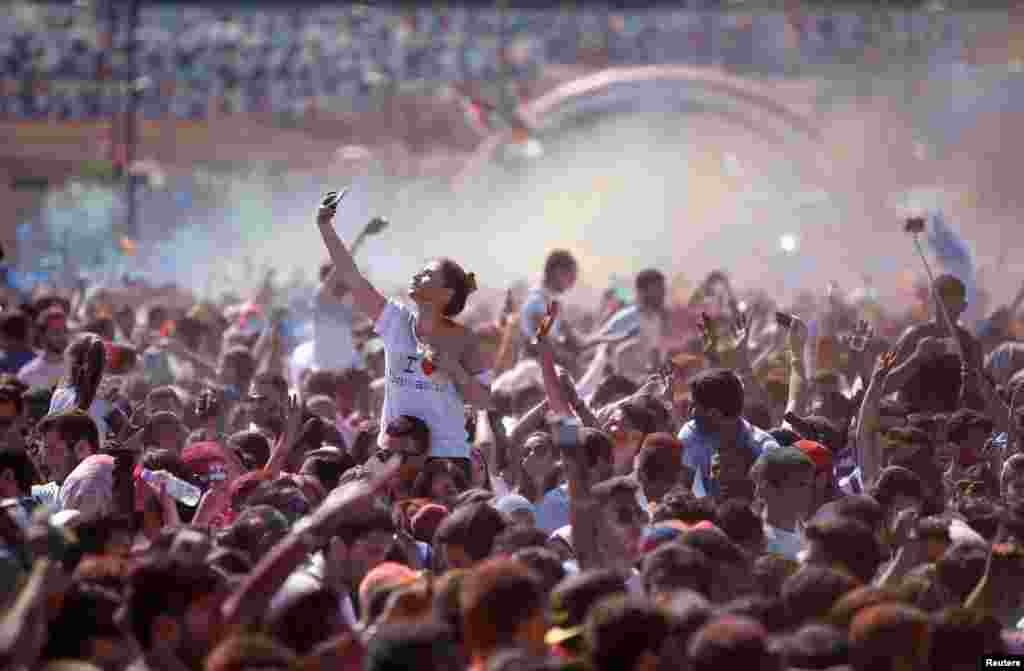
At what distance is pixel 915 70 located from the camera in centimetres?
4656

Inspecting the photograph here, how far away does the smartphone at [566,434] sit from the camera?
6.80 m

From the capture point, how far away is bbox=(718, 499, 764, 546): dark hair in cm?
747

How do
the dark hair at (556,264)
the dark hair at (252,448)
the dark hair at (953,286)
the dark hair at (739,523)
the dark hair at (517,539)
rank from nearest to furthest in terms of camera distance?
the dark hair at (517,539) < the dark hair at (739,523) < the dark hair at (252,448) < the dark hair at (953,286) < the dark hair at (556,264)

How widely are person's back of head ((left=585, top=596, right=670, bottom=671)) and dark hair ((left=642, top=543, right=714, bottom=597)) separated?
0.86 metres

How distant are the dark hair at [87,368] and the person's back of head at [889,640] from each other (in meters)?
4.84

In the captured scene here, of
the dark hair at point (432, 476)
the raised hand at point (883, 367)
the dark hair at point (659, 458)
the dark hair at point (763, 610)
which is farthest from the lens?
the raised hand at point (883, 367)

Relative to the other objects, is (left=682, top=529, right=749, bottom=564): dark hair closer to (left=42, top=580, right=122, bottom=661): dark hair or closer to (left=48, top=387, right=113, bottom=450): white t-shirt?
(left=42, top=580, right=122, bottom=661): dark hair

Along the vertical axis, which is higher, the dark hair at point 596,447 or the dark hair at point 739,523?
the dark hair at point 596,447

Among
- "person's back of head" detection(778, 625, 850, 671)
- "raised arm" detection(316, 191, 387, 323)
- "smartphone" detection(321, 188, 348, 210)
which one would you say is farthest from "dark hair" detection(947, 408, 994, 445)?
"person's back of head" detection(778, 625, 850, 671)

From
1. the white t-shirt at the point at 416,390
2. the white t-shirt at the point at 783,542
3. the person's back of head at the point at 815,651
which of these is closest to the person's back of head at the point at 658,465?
the white t-shirt at the point at 783,542

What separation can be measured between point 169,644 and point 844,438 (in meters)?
4.33

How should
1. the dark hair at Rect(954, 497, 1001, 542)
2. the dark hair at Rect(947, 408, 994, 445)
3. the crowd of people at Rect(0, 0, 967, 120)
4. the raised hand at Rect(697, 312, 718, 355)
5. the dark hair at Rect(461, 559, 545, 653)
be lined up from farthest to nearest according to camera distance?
the crowd of people at Rect(0, 0, 967, 120), the raised hand at Rect(697, 312, 718, 355), the dark hair at Rect(947, 408, 994, 445), the dark hair at Rect(954, 497, 1001, 542), the dark hair at Rect(461, 559, 545, 653)

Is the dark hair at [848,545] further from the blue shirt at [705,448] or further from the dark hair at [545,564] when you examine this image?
the blue shirt at [705,448]

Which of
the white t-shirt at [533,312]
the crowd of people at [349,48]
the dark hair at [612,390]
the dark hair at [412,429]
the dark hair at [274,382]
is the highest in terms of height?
the crowd of people at [349,48]
